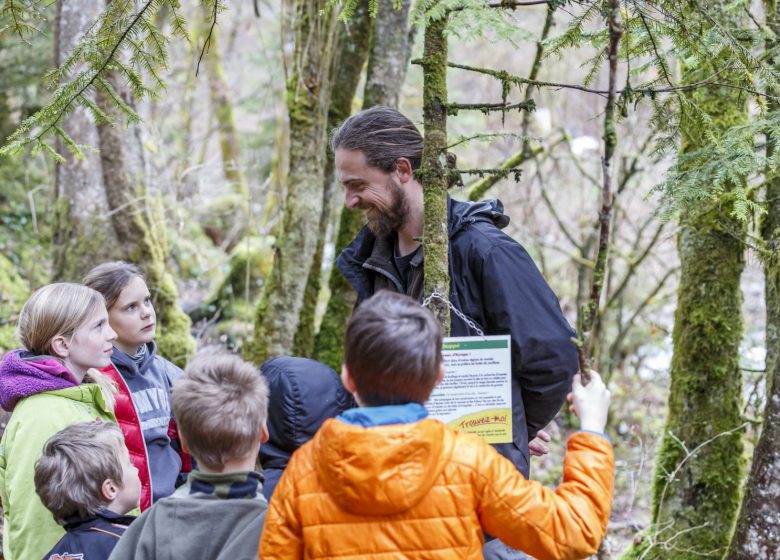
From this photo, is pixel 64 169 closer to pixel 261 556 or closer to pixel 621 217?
pixel 261 556

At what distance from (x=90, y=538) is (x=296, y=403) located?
2.86 feet

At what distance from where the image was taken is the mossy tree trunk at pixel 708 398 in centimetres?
430

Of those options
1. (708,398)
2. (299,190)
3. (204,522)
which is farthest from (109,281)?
(708,398)

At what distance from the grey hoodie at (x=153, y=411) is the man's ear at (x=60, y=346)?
469 millimetres

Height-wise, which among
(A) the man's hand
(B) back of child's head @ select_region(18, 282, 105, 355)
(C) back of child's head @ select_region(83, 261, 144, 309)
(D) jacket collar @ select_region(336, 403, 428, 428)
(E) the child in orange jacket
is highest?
(C) back of child's head @ select_region(83, 261, 144, 309)

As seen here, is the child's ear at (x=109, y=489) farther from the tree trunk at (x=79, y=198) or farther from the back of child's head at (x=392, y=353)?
the tree trunk at (x=79, y=198)

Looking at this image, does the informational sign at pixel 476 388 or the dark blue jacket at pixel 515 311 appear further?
the dark blue jacket at pixel 515 311

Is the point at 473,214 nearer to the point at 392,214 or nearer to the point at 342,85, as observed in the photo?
the point at 392,214

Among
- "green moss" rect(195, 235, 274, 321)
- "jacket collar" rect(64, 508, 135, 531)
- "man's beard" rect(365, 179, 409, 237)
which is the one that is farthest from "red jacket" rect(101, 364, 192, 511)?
"green moss" rect(195, 235, 274, 321)

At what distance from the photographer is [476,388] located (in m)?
2.38

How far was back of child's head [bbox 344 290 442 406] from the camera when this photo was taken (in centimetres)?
201

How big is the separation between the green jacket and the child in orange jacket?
1207 millimetres

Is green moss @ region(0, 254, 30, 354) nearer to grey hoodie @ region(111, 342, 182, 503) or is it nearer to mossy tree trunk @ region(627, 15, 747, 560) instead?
grey hoodie @ region(111, 342, 182, 503)

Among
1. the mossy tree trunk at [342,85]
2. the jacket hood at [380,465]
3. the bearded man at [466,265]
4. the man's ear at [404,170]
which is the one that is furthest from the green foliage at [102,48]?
the mossy tree trunk at [342,85]
